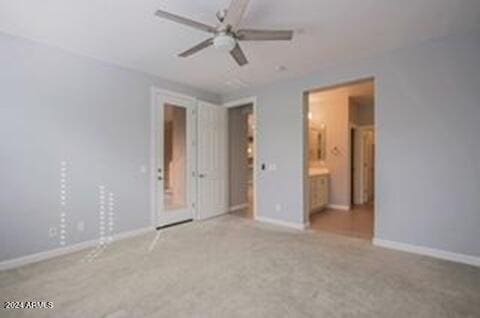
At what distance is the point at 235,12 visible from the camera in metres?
2.05

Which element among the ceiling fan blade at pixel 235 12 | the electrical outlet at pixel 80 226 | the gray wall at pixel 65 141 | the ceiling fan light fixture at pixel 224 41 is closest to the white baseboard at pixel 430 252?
the ceiling fan light fixture at pixel 224 41

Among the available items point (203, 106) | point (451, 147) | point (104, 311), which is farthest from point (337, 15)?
point (104, 311)

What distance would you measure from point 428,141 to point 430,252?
135cm

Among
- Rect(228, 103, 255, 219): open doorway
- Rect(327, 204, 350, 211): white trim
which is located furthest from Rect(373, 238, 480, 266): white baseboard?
Rect(228, 103, 255, 219): open doorway

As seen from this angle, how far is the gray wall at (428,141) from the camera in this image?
293 centimetres

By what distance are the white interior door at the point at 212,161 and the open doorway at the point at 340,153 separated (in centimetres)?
182

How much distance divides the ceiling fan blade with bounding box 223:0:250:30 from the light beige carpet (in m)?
2.34

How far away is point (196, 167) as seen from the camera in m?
4.95

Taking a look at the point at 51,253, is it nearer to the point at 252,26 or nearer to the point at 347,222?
the point at 252,26

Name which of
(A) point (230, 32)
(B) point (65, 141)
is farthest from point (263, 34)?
(B) point (65, 141)

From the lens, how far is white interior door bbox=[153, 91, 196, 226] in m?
4.41

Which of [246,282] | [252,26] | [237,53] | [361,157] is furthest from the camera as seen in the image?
[361,157]

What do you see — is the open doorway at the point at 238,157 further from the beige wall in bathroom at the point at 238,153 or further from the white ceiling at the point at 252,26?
the white ceiling at the point at 252,26

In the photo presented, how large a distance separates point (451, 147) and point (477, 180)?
0.43 m
